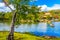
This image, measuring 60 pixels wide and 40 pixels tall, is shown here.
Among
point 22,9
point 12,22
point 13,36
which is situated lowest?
point 13,36

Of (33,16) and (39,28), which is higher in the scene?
(33,16)

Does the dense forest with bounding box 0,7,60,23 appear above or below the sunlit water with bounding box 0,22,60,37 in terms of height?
above

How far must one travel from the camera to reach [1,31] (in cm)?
593

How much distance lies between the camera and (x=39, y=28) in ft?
19.1

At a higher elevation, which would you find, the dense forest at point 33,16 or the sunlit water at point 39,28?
the dense forest at point 33,16

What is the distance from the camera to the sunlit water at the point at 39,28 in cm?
574

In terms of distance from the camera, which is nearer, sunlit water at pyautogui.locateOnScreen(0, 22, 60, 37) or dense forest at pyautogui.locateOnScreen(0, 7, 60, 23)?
dense forest at pyautogui.locateOnScreen(0, 7, 60, 23)

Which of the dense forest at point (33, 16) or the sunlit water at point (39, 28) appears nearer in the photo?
the dense forest at point (33, 16)

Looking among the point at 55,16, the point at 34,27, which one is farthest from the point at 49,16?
the point at 34,27

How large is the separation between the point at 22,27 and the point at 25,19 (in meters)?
0.42

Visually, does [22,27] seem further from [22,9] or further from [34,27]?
[22,9]

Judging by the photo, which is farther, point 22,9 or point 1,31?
point 1,31

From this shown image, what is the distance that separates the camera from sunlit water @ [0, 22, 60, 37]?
5.74m

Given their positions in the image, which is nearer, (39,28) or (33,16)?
(33,16)
